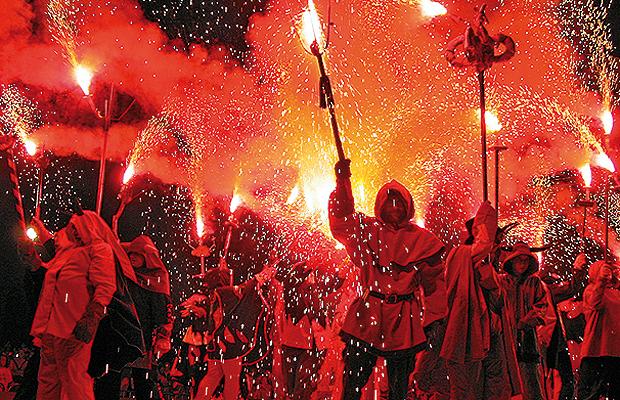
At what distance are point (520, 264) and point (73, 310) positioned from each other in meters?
4.90

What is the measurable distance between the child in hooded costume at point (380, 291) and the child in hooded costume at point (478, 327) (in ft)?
3.23

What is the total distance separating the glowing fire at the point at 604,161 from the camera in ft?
56.1

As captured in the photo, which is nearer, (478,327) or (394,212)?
(394,212)

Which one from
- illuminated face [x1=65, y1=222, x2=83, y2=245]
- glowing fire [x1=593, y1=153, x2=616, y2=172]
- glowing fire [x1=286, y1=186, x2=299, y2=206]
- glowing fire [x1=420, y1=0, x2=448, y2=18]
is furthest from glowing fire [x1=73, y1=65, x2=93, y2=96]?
glowing fire [x1=593, y1=153, x2=616, y2=172]

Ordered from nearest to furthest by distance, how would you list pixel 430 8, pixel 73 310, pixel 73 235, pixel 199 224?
pixel 73 310, pixel 73 235, pixel 430 8, pixel 199 224

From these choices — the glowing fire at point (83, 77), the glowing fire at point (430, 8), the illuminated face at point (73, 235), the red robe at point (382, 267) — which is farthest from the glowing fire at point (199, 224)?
the red robe at point (382, 267)

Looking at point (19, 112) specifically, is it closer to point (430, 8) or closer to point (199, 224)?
point (199, 224)

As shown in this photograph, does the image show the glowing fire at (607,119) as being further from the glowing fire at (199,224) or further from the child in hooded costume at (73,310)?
the child in hooded costume at (73,310)

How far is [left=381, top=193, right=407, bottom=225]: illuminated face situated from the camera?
898 cm

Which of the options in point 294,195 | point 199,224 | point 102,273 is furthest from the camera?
point 199,224

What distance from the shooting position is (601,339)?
13.0 metres

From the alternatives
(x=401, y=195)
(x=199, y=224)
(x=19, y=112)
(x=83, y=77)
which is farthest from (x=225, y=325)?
(x=401, y=195)

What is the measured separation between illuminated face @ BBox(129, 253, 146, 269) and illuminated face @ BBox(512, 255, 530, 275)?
13.1 ft

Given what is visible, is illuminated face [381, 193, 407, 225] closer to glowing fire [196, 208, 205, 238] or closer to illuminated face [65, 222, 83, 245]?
illuminated face [65, 222, 83, 245]
